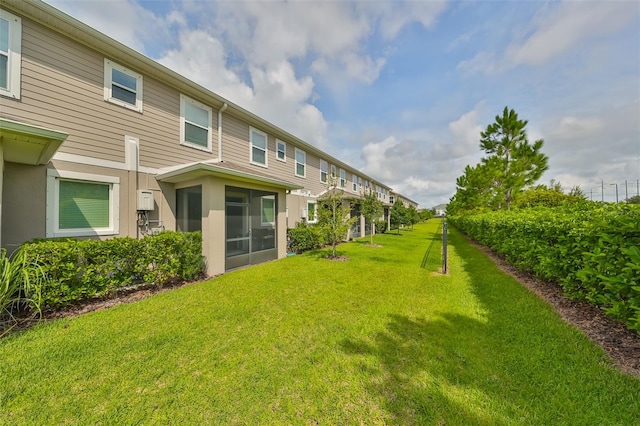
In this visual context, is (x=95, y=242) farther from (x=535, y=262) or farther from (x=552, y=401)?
(x=535, y=262)

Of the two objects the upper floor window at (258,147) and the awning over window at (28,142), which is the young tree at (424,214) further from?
the awning over window at (28,142)

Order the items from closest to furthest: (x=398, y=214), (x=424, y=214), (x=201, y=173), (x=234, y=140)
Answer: (x=201, y=173), (x=234, y=140), (x=398, y=214), (x=424, y=214)

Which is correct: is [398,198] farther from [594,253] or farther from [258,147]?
[594,253]

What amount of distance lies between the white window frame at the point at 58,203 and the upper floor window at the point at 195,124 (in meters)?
2.51

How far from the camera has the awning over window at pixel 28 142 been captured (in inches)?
137

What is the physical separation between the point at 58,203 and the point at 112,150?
174 cm

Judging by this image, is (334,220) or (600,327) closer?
(600,327)

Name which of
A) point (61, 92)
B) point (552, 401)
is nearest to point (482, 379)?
point (552, 401)

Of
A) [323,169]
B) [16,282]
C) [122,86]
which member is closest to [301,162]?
[323,169]

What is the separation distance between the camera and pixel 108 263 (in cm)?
474

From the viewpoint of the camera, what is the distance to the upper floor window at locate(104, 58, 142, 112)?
6.12 m

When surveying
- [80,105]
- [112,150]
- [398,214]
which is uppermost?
[80,105]

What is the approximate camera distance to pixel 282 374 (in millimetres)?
2695

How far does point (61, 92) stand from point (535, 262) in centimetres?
1185
